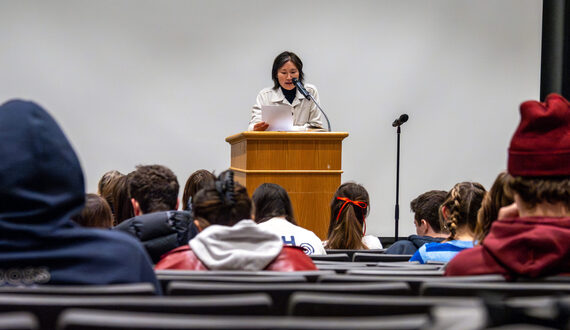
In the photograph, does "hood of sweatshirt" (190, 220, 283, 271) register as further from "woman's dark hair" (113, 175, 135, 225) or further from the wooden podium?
the wooden podium

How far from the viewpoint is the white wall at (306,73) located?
6391 mm

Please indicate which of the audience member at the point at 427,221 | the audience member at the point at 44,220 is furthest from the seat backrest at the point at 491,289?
the audience member at the point at 427,221

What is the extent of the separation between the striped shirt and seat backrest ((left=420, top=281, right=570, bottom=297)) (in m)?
1.09

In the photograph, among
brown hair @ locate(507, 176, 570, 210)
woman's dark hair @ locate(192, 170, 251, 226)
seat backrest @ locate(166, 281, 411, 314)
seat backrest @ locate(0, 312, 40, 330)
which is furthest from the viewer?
woman's dark hair @ locate(192, 170, 251, 226)

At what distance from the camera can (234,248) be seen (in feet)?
5.98

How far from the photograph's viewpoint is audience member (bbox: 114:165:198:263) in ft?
7.66

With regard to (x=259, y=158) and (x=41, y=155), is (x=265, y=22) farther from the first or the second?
(x=41, y=155)

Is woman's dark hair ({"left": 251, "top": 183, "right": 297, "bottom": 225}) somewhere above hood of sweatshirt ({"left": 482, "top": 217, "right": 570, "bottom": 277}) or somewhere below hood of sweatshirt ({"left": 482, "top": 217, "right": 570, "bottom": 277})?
below

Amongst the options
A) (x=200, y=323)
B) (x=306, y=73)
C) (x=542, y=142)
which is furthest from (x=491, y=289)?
(x=306, y=73)

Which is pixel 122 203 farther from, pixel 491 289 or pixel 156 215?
pixel 491 289

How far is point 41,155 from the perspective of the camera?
1.37 metres

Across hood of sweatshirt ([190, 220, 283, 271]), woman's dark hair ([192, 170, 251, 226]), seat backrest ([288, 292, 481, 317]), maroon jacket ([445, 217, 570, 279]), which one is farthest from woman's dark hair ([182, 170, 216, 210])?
seat backrest ([288, 292, 481, 317])

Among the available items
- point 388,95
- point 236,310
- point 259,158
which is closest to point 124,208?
point 259,158

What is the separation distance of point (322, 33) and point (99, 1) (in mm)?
2500
